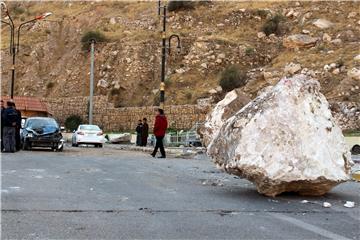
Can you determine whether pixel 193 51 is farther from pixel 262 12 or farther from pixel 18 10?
pixel 18 10

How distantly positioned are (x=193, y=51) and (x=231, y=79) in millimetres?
8091

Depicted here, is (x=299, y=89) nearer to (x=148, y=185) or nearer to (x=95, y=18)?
(x=148, y=185)

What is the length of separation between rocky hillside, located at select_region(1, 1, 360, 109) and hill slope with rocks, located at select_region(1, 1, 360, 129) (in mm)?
90

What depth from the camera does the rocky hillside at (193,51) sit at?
148ft

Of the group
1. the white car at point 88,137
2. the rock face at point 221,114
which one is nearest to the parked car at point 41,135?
the rock face at point 221,114

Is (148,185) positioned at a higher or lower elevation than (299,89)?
lower

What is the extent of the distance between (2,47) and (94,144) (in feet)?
124

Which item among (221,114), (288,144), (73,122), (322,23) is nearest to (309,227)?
(288,144)

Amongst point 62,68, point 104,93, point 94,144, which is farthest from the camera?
point 62,68

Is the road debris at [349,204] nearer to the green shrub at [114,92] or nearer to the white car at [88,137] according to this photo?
the white car at [88,137]

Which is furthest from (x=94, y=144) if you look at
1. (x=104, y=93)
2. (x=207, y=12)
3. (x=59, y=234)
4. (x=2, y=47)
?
(x=2, y=47)

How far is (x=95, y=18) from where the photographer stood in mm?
66250

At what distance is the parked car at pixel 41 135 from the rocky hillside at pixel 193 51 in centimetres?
2027

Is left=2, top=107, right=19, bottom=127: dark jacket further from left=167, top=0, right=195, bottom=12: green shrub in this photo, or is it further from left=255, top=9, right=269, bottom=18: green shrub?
left=167, top=0, right=195, bottom=12: green shrub
